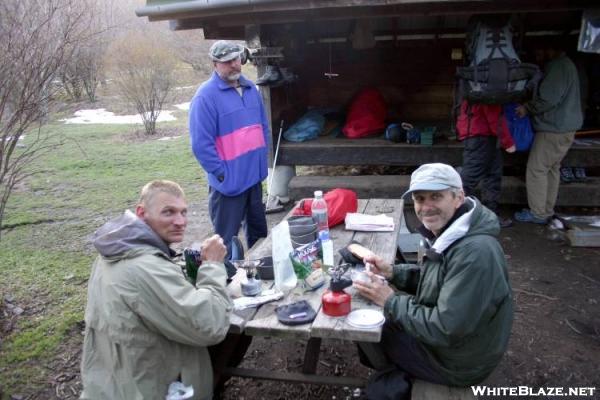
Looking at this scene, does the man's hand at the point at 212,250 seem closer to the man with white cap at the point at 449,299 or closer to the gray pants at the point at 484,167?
the man with white cap at the point at 449,299

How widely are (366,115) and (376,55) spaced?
47.9 inches

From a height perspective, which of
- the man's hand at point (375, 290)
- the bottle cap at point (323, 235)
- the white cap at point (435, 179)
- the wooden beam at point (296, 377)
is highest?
the white cap at point (435, 179)

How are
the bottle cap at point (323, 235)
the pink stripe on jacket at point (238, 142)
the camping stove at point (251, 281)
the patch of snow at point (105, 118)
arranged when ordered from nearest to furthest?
1. the camping stove at point (251, 281)
2. the bottle cap at point (323, 235)
3. the pink stripe on jacket at point (238, 142)
4. the patch of snow at point (105, 118)

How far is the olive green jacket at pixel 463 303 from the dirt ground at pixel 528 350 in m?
0.98

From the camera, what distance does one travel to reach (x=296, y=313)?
212 cm

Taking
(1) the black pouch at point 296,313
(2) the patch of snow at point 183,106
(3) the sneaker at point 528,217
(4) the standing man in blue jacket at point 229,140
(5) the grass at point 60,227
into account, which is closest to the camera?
(1) the black pouch at point 296,313

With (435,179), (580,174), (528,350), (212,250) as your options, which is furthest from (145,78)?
(435,179)

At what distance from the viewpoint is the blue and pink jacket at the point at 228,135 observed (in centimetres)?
373

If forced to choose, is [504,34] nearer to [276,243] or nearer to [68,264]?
[276,243]

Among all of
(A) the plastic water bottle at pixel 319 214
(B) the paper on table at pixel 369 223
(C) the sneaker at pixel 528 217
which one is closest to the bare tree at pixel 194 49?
(C) the sneaker at pixel 528 217

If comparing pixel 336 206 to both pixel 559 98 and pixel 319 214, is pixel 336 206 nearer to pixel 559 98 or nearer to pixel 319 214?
pixel 319 214

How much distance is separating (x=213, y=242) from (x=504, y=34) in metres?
3.92

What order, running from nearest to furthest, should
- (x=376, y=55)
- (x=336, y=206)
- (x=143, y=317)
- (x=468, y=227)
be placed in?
(x=143, y=317), (x=468, y=227), (x=336, y=206), (x=376, y=55)

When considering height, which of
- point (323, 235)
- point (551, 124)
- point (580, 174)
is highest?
point (551, 124)
